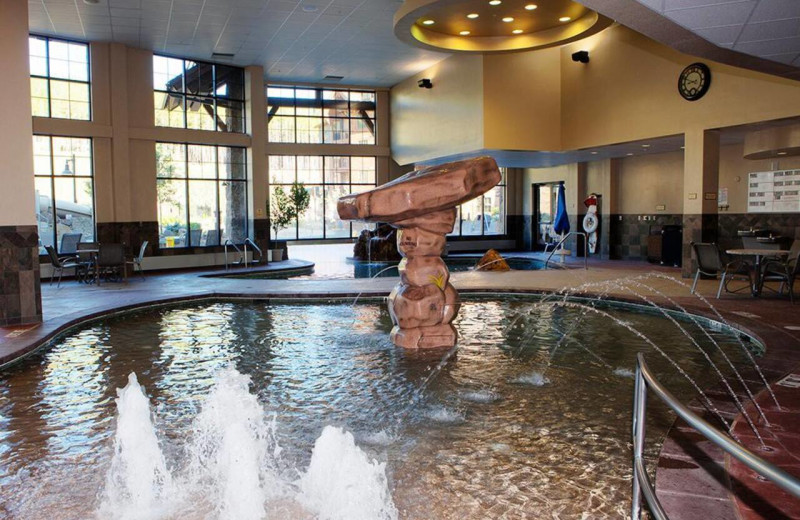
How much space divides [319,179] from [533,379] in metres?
17.0

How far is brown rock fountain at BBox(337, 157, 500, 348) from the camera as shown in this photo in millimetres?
6078

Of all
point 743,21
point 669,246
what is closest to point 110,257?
point 743,21

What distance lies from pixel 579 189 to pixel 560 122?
118 inches

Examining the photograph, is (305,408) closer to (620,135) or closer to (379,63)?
(620,135)

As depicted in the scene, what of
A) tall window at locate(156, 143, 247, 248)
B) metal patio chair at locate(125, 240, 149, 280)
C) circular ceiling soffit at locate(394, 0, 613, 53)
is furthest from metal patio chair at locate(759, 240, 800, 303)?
tall window at locate(156, 143, 247, 248)

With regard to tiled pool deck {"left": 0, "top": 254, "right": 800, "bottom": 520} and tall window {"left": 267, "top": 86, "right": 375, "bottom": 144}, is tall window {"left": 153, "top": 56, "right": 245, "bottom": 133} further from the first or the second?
tiled pool deck {"left": 0, "top": 254, "right": 800, "bottom": 520}

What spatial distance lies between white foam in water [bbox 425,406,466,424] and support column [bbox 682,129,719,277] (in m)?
9.28

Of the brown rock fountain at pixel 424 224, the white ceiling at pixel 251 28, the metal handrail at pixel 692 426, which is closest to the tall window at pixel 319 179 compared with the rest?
the white ceiling at pixel 251 28

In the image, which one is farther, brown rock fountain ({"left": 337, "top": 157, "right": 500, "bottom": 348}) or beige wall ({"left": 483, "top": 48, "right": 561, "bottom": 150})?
beige wall ({"left": 483, "top": 48, "right": 561, "bottom": 150})

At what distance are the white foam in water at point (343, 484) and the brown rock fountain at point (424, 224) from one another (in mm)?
3020

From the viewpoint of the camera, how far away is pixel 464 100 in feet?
51.3

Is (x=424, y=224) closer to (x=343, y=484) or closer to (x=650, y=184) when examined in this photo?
(x=343, y=484)

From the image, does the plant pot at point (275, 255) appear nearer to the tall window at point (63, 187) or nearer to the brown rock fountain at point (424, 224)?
the tall window at point (63, 187)

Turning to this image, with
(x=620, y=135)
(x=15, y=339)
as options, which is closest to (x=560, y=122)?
(x=620, y=135)
